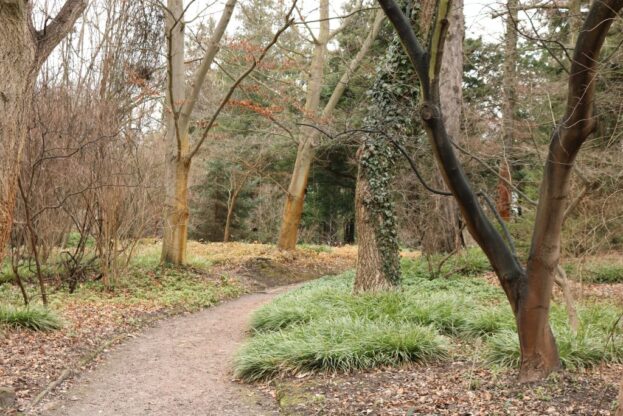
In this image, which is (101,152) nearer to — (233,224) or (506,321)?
(506,321)

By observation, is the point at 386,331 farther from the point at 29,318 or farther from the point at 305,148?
the point at 305,148

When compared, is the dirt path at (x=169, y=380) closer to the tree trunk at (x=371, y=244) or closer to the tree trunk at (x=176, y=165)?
the tree trunk at (x=371, y=244)

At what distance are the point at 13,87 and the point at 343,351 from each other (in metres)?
4.77

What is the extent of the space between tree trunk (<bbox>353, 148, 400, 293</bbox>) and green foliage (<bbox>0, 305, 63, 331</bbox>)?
4165 mm

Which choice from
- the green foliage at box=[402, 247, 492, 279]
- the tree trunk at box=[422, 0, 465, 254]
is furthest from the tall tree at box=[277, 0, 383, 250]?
the green foliage at box=[402, 247, 492, 279]

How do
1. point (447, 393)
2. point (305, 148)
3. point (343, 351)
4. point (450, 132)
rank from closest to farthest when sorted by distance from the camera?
point (447, 393)
point (343, 351)
point (450, 132)
point (305, 148)

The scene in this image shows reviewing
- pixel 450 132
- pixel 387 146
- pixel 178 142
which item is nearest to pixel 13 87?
pixel 387 146

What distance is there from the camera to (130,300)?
9.22m

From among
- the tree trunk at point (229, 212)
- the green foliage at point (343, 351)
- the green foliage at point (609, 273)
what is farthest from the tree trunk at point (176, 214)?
the tree trunk at point (229, 212)

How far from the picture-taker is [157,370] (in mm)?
6246

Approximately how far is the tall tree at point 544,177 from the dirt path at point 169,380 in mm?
2287

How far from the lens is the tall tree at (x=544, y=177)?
361 centimetres

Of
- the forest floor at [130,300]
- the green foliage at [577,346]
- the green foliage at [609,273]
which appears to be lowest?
the forest floor at [130,300]

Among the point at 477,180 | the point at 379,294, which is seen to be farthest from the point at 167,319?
the point at 477,180
